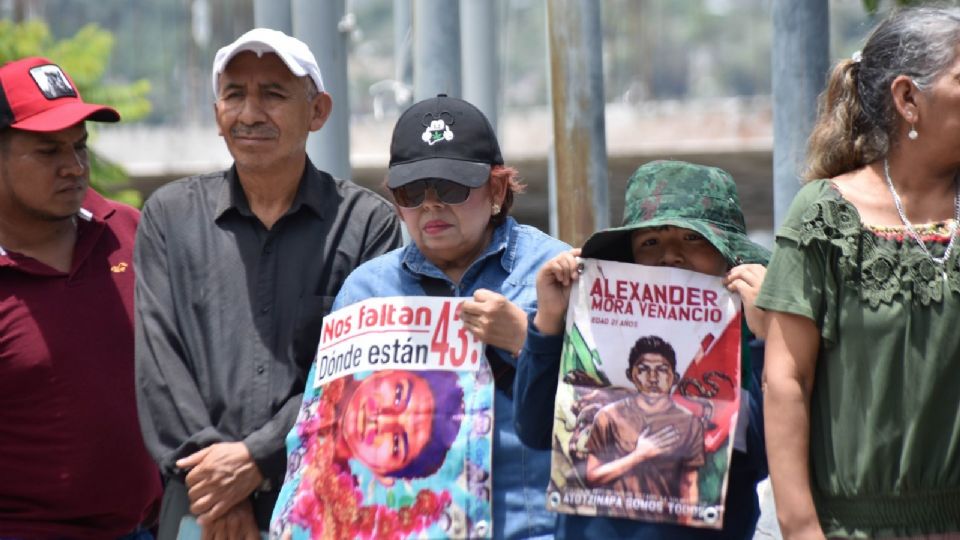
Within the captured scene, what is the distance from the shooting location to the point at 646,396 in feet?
12.2

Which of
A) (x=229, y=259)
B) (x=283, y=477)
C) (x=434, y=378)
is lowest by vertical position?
(x=283, y=477)

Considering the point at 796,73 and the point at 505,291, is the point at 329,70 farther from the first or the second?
the point at 505,291

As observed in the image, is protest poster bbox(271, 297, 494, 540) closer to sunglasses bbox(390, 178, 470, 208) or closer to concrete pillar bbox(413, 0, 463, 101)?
sunglasses bbox(390, 178, 470, 208)

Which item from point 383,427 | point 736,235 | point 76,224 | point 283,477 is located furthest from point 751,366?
point 76,224

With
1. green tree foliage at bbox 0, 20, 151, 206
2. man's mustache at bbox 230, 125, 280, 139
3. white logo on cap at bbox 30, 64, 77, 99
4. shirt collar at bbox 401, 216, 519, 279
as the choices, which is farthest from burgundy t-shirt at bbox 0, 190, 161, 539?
green tree foliage at bbox 0, 20, 151, 206

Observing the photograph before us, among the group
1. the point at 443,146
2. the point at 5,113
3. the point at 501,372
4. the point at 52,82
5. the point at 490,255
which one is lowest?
the point at 501,372

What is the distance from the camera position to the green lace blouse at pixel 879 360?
3525 millimetres

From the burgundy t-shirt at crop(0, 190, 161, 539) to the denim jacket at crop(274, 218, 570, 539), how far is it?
1.02 m

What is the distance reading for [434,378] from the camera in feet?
12.7

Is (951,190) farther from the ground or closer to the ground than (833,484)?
farther from the ground

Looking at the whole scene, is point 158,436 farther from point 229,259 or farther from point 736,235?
point 736,235

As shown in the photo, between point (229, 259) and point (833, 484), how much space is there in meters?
1.86

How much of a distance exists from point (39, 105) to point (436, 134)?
1532 millimetres

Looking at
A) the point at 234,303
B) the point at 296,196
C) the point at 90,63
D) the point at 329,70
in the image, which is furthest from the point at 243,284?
the point at 90,63
